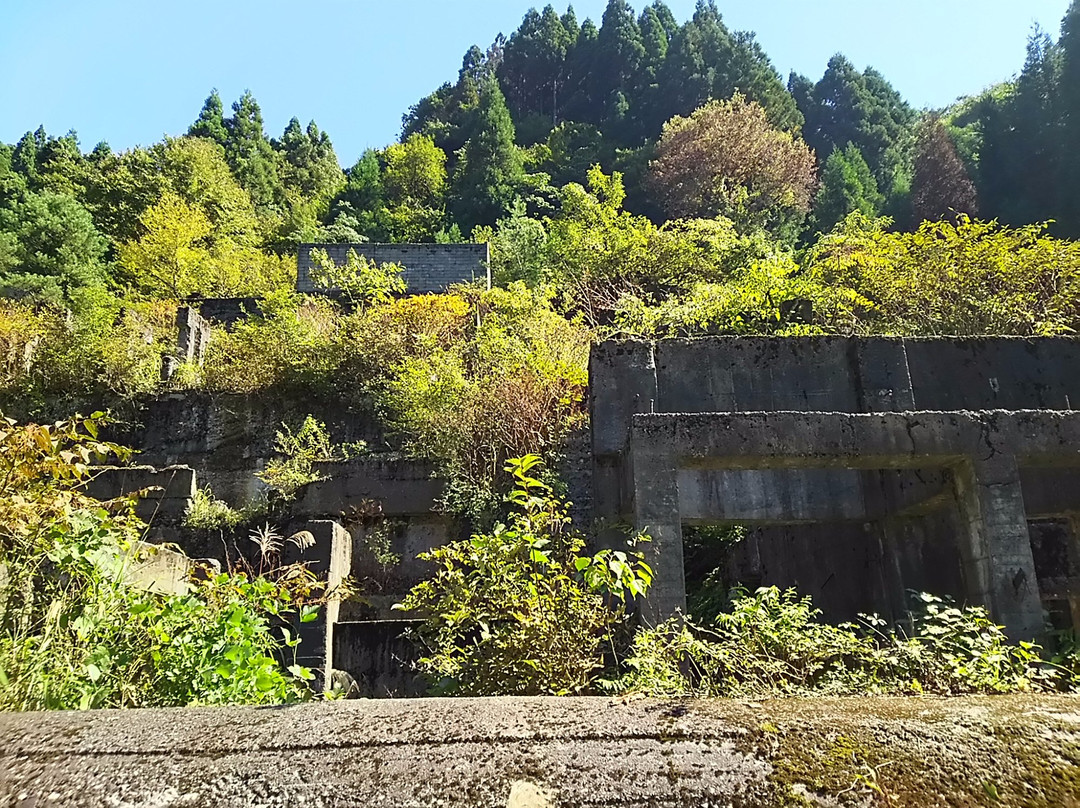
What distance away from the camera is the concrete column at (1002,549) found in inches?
242

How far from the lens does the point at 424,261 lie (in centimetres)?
2323

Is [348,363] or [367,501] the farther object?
[348,363]

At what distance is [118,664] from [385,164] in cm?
5116

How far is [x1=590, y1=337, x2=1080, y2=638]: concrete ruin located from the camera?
6406 mm

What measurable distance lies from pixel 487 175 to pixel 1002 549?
3846 centimetres

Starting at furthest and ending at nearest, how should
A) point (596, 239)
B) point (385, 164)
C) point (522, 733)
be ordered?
1. point (385, 164)
2. point (596, 239)
3. point (522, 733)

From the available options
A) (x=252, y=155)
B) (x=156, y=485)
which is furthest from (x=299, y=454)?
(x=252, y=155)

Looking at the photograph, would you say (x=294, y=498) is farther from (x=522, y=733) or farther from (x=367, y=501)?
(x=522, y=733)

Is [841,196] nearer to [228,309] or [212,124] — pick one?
[228,309]

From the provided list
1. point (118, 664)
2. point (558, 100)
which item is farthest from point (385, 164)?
point (118, 664)

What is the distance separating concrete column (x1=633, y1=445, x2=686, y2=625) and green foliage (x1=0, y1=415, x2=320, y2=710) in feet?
10.0

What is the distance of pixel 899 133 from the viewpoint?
146 ft

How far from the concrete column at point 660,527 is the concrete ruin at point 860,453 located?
2cm

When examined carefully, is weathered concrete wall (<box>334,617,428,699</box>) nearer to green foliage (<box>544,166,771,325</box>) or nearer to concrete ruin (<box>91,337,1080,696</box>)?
concrete ruin (<box>91,337,1080,696</box>)
